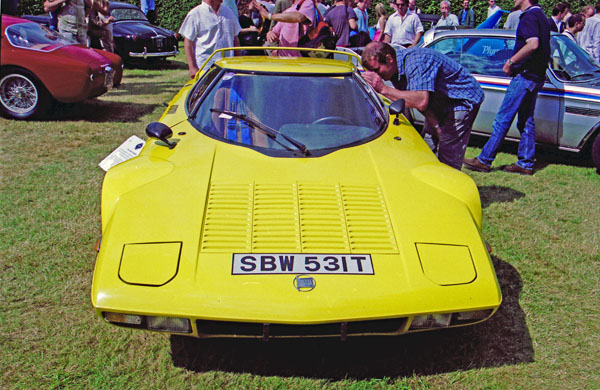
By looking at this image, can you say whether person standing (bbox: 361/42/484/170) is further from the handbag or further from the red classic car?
the red classic car

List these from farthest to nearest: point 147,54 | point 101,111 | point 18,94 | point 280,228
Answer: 1. point 147,54
2. point 101,111
3. point 18,94
4. point 280,228

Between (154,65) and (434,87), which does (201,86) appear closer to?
(434,87)

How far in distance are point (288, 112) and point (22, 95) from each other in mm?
4754

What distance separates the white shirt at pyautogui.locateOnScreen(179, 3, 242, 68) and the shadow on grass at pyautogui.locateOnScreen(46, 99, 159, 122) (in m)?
1.96

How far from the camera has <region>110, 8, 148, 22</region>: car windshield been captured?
11.8 meters

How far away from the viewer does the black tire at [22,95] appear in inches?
245

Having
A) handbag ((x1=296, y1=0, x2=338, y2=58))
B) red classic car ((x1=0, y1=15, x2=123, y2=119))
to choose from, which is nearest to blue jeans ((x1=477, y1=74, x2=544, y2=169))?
handbag ((x1=296, y1=0, x2=338, y2=58))

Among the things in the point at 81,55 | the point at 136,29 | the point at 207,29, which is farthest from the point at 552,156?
the point at 136,29

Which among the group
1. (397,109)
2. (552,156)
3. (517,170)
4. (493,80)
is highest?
(397,109)

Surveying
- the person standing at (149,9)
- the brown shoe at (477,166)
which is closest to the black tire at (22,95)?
the brown shoe at (477,166)

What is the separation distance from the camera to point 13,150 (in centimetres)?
534

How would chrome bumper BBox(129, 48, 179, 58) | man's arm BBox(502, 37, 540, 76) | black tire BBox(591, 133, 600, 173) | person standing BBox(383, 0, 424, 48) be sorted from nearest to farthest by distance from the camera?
man's arm BBox(502, 37, 540, 76) < black tire BBox(591, 133, 600, 173) < person standing BBox(383, 0, 424, 48) < chrome bumper BBox(129, 48, 179, 58)

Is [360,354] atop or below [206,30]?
below

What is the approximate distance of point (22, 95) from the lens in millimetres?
6336
